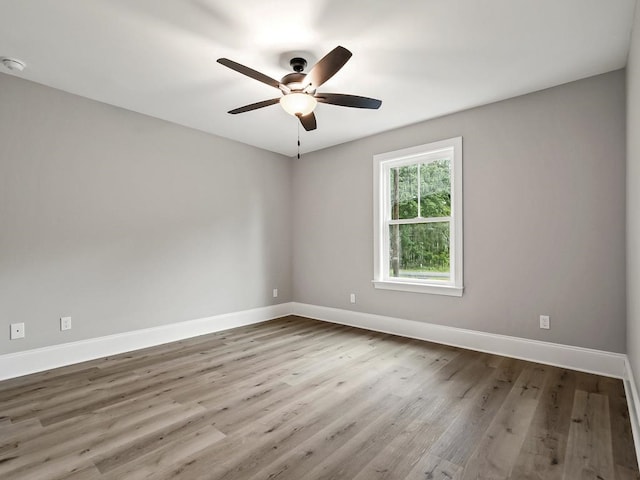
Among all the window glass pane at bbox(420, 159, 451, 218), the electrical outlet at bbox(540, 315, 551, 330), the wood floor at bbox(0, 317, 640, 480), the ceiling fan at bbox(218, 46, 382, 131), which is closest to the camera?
the wood floor at bbox(0, 317, 640, 480)

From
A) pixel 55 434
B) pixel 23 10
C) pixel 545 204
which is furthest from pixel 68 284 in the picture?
pixel 545 204

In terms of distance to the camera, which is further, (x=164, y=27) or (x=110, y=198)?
(x=110, y=198)

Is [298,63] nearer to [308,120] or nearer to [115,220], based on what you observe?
[308,120]

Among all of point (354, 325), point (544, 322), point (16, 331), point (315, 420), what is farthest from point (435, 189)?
point (16, 331)

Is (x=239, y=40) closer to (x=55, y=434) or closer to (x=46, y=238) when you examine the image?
(x=46, y=238)

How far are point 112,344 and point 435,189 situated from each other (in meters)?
3.96

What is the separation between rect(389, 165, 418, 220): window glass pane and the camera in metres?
4.19

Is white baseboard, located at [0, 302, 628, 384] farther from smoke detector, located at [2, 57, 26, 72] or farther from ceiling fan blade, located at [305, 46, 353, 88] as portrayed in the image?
ceiling fan blade, located at [305, 46, 353, 88]

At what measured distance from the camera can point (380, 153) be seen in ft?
14.4

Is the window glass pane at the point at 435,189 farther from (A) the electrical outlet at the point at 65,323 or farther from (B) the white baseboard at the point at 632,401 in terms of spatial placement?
(A) the electrical outlet at the point at 65,323

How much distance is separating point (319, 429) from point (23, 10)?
3.23 meters

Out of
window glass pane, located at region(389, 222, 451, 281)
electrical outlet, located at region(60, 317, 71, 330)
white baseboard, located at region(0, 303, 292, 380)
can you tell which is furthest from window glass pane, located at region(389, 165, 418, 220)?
electrical outlet, located at region(60, 317, 71, 330)

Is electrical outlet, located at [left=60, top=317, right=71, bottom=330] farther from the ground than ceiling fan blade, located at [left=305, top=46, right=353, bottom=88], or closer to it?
closer to it

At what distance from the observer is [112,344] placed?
3443mm
